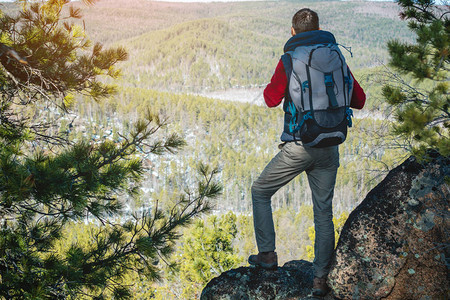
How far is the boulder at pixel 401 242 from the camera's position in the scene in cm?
318

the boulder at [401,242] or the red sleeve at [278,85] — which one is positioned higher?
the red sleeve at [278,85]

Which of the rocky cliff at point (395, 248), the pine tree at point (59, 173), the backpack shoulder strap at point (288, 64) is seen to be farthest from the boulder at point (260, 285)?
the backpack shoulder strap at point (288, 64)

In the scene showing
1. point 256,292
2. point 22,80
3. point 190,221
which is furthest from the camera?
point 190,221

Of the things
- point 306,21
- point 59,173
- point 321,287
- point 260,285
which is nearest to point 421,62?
point 306,21

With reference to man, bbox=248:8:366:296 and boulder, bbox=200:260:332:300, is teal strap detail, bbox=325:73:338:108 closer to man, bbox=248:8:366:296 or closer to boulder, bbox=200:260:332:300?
man, bbox=248:8:366:296

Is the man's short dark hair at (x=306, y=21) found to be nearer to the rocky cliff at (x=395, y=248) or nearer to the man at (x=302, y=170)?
the man at (x=302, y=170)

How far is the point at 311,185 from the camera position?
10.9 ft

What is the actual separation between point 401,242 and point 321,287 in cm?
81

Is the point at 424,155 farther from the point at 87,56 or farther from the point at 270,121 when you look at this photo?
the point at 270,121

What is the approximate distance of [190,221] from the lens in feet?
16.0

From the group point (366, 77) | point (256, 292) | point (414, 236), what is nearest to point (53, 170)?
point (256, 292)

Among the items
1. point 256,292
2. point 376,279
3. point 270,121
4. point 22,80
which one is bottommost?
point 270,121

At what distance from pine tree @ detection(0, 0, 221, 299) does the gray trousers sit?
1235 millimetres

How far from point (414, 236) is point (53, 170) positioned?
3.14m
